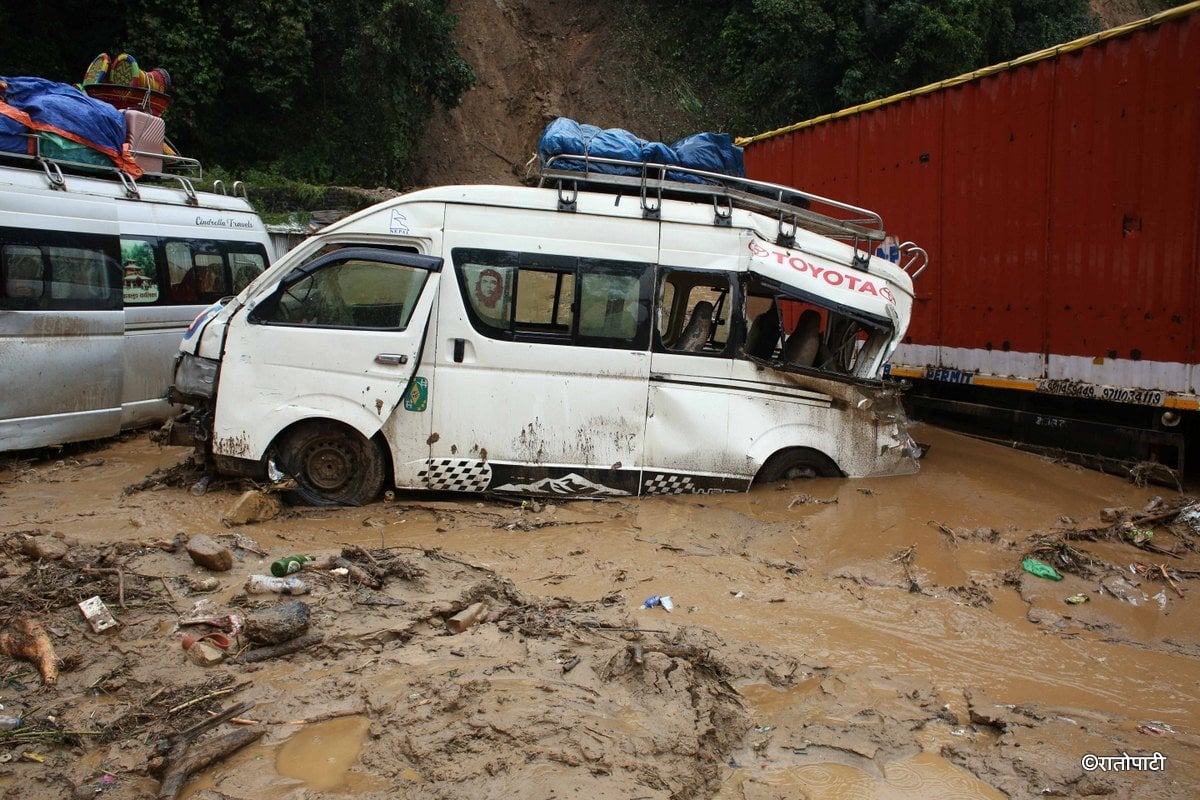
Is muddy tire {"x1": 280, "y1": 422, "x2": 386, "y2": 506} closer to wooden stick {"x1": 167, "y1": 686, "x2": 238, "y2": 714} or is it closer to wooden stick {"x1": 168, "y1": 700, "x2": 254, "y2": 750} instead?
wooden stick {"x1": 167, "y1": 686, "x2": 238, "y2": 714}

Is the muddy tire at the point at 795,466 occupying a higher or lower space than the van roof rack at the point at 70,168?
lower

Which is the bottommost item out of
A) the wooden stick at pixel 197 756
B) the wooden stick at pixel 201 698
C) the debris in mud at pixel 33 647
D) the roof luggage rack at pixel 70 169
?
the wooden stick at pixel 197 756

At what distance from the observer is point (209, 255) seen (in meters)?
9.10

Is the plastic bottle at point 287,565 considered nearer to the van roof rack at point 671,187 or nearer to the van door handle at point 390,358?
the van door handle at point 390,358

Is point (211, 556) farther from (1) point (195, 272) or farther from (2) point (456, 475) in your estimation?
(1) point (195, 272)

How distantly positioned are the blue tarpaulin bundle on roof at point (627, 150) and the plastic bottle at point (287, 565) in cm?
329

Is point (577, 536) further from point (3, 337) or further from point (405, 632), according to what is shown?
point (3, 337)

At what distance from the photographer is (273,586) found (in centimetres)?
430

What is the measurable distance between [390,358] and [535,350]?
39.7 inches

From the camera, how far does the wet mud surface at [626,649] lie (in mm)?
3160

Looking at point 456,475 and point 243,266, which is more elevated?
point 243,266

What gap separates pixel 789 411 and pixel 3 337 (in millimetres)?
A: 6305

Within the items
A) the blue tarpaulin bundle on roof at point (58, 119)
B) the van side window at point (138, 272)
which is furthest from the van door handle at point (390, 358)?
the blue tarpaulin bundle on roof at point (58, 119)

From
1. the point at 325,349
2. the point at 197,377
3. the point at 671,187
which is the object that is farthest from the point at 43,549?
the point at 671,187
